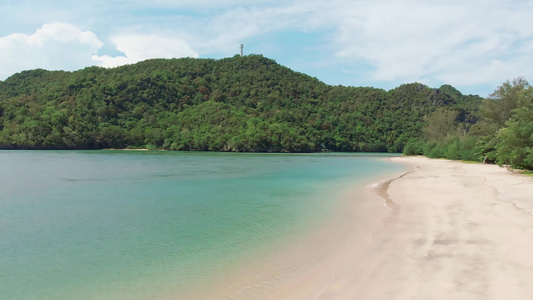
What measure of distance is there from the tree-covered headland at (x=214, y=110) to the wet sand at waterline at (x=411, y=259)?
7410cm

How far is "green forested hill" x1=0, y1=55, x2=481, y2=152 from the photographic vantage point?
10225 cm

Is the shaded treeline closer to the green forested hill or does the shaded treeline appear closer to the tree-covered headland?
the tree-covered headland

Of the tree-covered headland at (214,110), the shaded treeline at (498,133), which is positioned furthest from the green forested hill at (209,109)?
the shaded treeline at (498,133)

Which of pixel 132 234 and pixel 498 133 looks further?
pixel 498 133

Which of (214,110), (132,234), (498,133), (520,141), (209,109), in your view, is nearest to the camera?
(132,234)

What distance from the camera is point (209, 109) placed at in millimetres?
121938

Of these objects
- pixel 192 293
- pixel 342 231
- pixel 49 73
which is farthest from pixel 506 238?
pixel 49 73

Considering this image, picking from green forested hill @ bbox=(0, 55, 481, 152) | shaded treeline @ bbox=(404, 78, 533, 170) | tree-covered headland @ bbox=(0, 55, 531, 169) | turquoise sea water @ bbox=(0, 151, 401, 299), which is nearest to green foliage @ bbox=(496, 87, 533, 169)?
shaded treeline @ bbox=(404, 78, 533, 170)

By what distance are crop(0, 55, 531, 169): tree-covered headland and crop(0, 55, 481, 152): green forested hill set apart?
34 cm

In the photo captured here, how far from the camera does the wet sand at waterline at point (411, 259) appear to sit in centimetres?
543

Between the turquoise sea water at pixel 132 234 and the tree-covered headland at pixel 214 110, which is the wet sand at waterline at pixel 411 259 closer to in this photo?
the turquoise sea water at pixel 132 234

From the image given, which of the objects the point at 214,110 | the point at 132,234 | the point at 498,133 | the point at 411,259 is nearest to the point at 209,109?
the point at 214,110

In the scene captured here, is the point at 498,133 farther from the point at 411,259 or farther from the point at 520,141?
the point at 411,259

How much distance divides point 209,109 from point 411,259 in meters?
118
